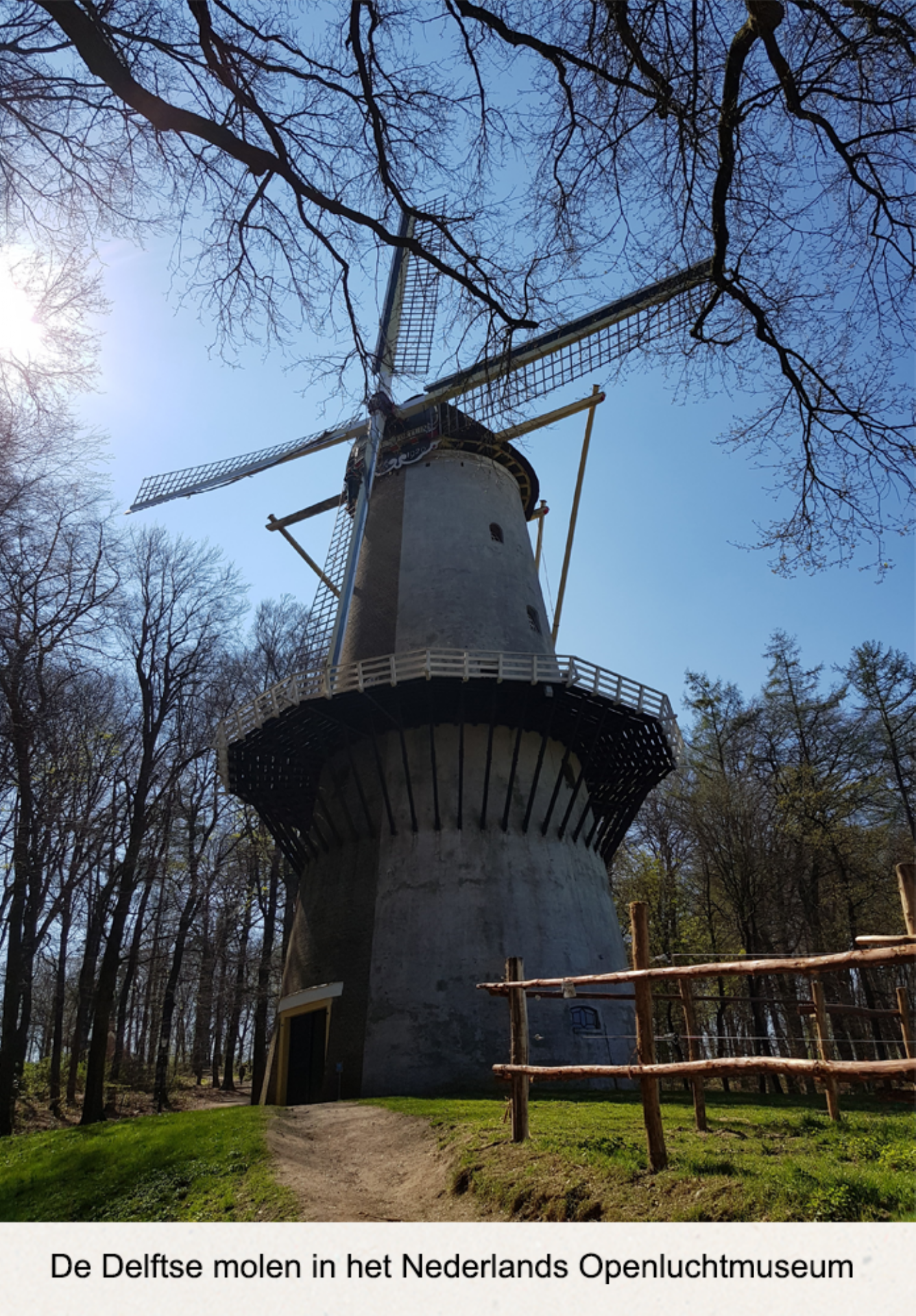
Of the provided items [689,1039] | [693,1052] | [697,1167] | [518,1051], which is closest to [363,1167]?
[518,1051]

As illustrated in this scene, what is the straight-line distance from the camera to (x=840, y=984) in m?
23.5

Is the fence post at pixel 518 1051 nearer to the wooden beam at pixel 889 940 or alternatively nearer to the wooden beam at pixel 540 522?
the wooden beam at pixel 889 940

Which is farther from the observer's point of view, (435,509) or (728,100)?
(435,509)

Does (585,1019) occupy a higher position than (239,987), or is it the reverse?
(239,987)

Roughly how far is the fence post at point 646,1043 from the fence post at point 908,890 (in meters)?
1.67

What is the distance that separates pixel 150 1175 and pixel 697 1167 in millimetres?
4942

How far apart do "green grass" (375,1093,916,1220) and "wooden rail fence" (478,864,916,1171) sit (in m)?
0.32

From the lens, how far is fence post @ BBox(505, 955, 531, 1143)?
7.08 m

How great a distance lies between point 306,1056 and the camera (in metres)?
17.0

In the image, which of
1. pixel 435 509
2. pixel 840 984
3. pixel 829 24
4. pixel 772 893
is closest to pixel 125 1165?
pixel 829 24

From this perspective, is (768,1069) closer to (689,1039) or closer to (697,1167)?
(697,1167)

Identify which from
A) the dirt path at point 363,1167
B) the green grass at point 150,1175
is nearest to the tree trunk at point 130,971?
the dirt path at point 363,1167
